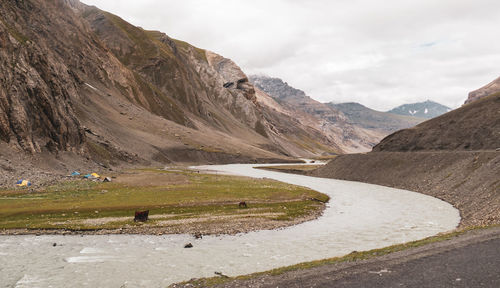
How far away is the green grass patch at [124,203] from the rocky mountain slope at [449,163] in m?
23.1

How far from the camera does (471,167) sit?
68.6 m

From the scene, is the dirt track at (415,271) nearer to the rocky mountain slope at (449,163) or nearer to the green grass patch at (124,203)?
the rocky mountain slope at (449,163)

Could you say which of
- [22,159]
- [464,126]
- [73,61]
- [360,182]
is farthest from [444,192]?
[73,61]

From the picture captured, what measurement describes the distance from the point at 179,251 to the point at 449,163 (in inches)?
2782

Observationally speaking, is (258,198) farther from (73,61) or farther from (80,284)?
(73,61)

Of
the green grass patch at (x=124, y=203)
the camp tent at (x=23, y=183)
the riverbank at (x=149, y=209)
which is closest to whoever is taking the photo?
the riverbank at (x=149, y=209)

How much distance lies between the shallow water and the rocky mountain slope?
37.6 ft

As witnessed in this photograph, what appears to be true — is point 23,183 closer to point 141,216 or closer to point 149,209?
point 149,209

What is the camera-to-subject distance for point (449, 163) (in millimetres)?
78938

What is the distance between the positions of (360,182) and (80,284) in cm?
8988

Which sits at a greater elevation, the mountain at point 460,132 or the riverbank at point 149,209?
the mountain at point 460,132

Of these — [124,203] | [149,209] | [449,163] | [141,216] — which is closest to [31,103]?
[124,203]

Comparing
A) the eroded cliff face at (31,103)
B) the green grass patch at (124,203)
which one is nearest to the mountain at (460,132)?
the green grass patch at (124,203)

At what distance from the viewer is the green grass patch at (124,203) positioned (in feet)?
135
